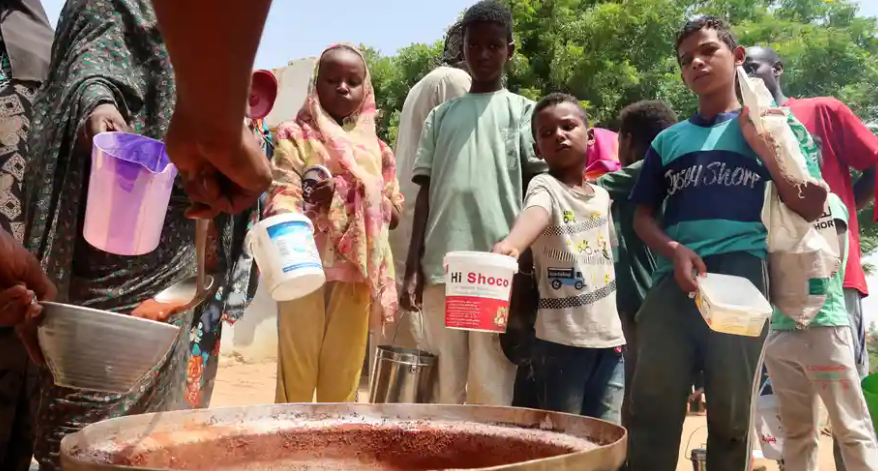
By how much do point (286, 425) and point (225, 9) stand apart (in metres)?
0.93

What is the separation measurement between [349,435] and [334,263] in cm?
168

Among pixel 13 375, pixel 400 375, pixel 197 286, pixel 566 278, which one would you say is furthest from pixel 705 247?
pixel 13 375

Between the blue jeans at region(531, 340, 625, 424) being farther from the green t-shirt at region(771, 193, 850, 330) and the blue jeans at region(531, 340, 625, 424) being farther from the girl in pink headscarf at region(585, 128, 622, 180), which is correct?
the girl in pink headscarf at region(585, 128, 622, 180)

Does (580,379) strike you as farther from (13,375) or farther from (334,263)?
(13,375)

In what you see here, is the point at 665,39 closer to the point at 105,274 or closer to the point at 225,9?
the point at 105,274

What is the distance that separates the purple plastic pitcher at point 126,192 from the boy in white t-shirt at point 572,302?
4.48 ft

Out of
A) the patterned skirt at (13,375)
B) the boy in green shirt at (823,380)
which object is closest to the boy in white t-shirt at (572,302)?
the boy in green shirt at (823,380)

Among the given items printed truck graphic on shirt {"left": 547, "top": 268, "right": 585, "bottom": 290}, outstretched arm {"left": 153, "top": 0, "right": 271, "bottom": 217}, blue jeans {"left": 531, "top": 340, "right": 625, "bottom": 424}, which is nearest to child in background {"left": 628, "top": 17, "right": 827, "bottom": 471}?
blue jeans {"left": 531, "top": 340, "right": 625, "bottom": 424}

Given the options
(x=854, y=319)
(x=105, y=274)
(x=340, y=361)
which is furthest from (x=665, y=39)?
(x=105, y=274)

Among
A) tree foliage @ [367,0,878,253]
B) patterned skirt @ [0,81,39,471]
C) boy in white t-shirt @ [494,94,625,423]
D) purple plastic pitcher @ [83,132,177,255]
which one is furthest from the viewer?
tree foliage @ [367,0,878,253]

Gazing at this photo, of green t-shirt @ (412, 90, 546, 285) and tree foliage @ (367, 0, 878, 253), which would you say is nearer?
green t-shirt @ (412, 90, 546, 285)

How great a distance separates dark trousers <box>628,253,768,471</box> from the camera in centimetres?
264

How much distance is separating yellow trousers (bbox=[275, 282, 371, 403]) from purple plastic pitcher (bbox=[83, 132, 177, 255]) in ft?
4.25

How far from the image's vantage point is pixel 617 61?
12.9 metres
